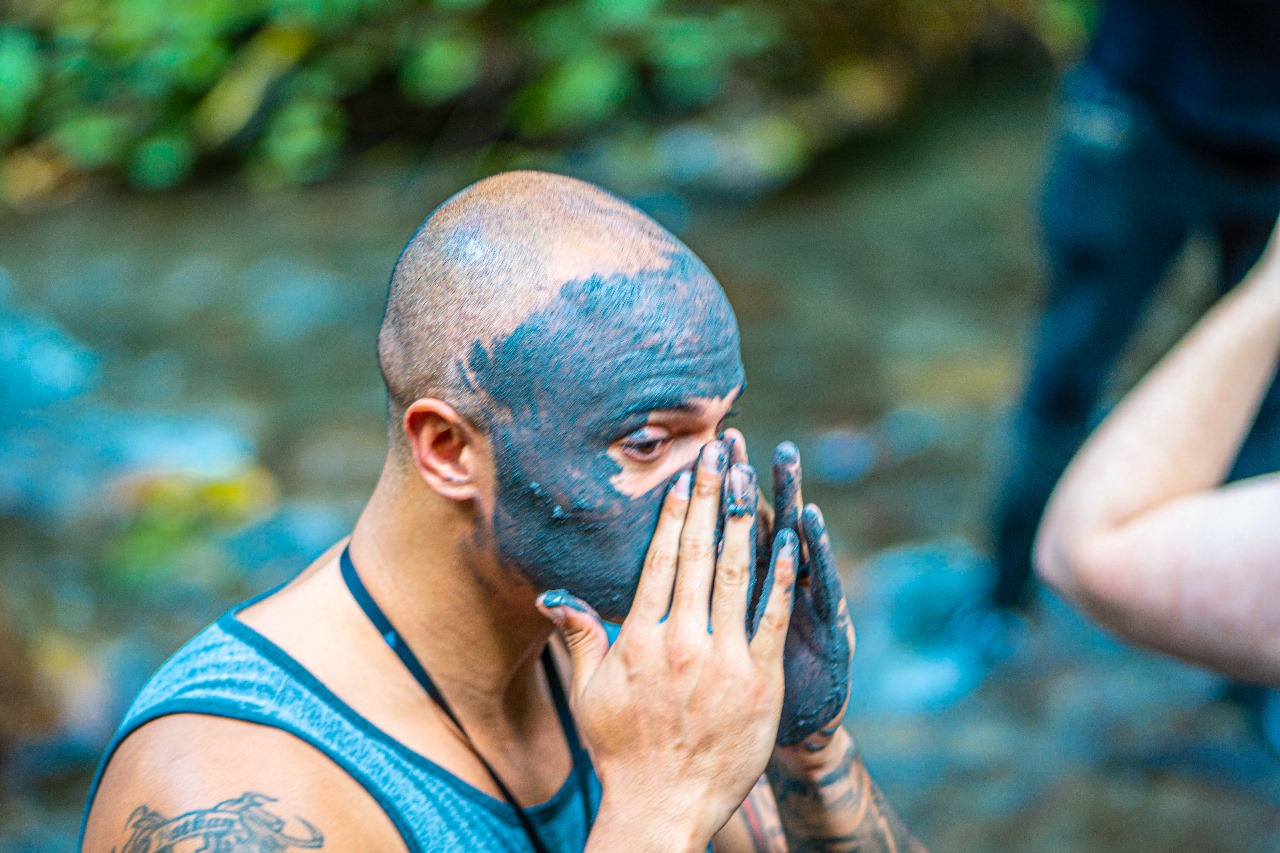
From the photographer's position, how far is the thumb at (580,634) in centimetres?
150

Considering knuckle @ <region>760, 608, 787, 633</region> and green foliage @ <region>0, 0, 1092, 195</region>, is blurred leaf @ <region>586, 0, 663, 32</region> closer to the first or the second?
green foliage @ <region>0, 0, 1092, 195</region>

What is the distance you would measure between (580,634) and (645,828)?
0.25 m

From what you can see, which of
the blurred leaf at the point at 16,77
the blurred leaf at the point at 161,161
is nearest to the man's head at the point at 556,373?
the blurred leaf at the point at 161,161

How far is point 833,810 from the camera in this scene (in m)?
1.76

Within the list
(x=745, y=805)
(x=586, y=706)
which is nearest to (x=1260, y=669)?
(x=745, y=805)

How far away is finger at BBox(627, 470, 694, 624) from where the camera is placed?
1.48 m

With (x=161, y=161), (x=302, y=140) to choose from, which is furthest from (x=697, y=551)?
(x=161, y=161)

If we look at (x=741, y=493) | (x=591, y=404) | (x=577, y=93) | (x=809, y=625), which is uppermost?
(x=591, y=404)

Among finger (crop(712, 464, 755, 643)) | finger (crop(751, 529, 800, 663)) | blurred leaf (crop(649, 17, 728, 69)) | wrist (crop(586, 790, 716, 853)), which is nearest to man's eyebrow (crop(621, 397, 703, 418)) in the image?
finger (crop(712, 464, 755, 643))

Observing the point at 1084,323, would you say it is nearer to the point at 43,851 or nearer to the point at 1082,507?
the point at 1082,507

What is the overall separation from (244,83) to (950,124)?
183 inches

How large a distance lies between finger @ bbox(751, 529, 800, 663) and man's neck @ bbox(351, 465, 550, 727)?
0.33 m

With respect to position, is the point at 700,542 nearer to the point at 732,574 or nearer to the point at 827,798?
the point at 732,574

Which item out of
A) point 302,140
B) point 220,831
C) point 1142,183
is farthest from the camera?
point 302,140
